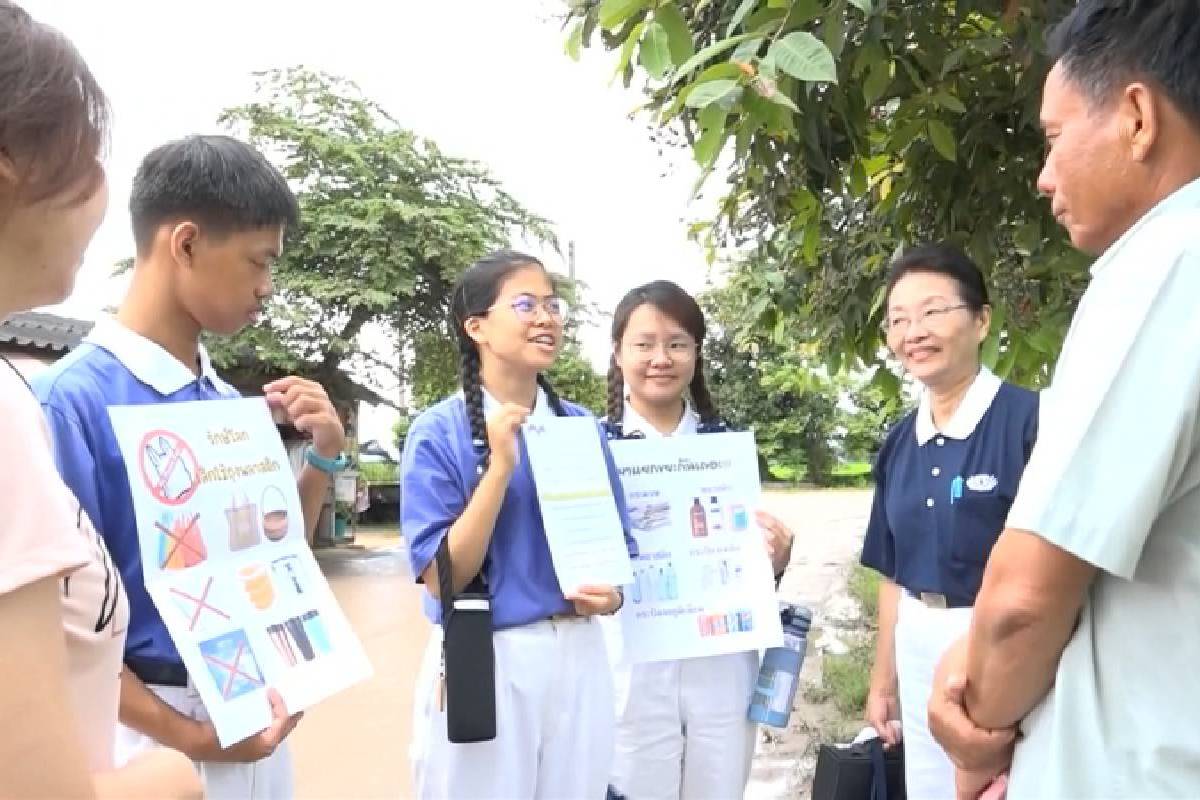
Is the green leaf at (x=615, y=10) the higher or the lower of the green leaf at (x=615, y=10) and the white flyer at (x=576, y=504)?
the higher

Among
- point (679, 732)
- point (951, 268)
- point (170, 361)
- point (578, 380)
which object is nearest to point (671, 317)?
point (951, 268)

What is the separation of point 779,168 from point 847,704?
11.1 feet

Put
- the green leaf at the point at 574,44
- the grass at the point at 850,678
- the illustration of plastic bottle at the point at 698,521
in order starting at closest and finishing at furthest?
the illustration of plastic bottle at the point at 698,521
the green leaf at the point at 574,44
the grass at the point at 850,678

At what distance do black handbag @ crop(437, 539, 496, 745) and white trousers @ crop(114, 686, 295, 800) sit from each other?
0.33 meters

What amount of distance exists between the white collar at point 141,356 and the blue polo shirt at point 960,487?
170 cm

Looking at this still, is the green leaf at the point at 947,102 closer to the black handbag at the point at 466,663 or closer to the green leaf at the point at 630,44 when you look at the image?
the green leaf at the point at 630,44

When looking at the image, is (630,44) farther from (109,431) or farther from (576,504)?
(109,431)

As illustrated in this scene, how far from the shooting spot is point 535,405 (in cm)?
238

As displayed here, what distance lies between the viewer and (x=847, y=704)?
5.38m

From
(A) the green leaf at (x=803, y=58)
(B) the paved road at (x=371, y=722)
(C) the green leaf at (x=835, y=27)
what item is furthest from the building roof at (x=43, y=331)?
(A) the green leaf at (x=803, y=58)

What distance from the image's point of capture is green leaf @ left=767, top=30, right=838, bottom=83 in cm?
170

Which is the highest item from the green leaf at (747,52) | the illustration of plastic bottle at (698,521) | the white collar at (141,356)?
the green leaf at (747,52)

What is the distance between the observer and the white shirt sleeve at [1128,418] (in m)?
1.00

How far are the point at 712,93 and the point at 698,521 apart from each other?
1.15m
